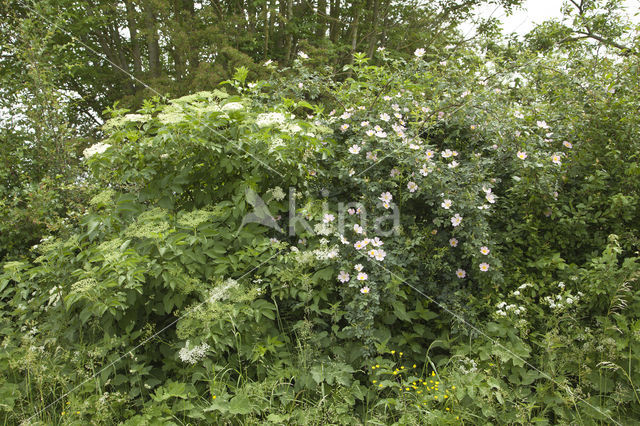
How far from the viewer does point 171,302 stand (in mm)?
2383

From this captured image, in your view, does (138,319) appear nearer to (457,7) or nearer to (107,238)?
(107,238)

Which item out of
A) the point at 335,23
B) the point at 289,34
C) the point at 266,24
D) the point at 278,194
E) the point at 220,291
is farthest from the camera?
the point at 335,23

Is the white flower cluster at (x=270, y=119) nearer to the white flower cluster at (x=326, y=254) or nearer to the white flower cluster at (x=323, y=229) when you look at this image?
the white flower cluster at (x=323, y=229)

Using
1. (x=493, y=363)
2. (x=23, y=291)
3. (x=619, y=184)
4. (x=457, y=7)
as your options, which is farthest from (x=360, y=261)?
(x=457, y=7)

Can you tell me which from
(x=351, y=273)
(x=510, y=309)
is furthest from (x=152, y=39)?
(x=510, y=309)

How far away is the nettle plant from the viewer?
2254 millimetres

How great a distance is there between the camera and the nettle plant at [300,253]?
Answer: 225 centimetres

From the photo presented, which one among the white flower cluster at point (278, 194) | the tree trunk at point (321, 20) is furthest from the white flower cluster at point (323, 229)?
the tree trunk at point (321, 20)

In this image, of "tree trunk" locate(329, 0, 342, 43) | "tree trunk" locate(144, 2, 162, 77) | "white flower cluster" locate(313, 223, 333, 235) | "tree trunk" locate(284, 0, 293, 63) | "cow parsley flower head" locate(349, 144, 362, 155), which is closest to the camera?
"white flower cluster" locate(313, 223, 333, 235)

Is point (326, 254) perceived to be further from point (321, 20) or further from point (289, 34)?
point (321, 20)

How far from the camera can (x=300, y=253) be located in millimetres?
2541

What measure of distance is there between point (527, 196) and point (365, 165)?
3.48 feet

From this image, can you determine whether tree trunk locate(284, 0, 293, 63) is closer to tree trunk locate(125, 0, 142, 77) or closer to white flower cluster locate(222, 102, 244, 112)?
tree trunk locate(125, 0, 142, 77)

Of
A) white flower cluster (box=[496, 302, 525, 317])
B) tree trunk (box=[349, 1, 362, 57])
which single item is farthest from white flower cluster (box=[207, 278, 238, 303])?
tree trunk (box=[349, 1, 362, 57])
